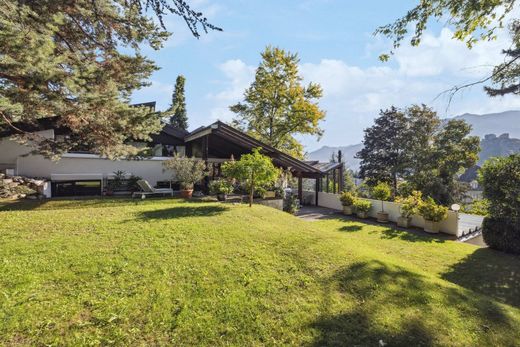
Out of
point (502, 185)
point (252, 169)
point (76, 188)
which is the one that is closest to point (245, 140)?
point (252, 169)

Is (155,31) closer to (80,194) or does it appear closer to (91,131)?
(91,131)

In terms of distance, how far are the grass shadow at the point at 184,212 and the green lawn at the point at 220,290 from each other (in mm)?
915

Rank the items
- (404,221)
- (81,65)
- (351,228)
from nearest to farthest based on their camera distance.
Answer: (81,65)
(351,228)
(404,221)

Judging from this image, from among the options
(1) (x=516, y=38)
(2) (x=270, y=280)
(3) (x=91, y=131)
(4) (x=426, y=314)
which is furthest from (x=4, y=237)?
(1) (x=516, y=38)

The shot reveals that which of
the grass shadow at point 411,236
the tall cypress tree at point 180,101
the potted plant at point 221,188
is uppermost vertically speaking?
the tall cypress tree at point 180,101

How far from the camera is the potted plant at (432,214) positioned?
13750 mm

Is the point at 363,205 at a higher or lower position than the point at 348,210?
higher

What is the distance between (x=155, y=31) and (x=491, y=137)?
189 metres

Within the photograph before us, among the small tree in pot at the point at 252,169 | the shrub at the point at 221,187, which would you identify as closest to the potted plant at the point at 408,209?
the small tree in pot at the point at 252,169

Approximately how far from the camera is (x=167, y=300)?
4.78 metres

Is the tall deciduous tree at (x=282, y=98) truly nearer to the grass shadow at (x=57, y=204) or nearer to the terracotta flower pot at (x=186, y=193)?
the terracotta flower pot at (x=186, y=193)

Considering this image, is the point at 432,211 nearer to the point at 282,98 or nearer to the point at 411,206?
the point at 411,206

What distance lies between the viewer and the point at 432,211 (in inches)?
546

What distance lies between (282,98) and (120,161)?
1674 cm
